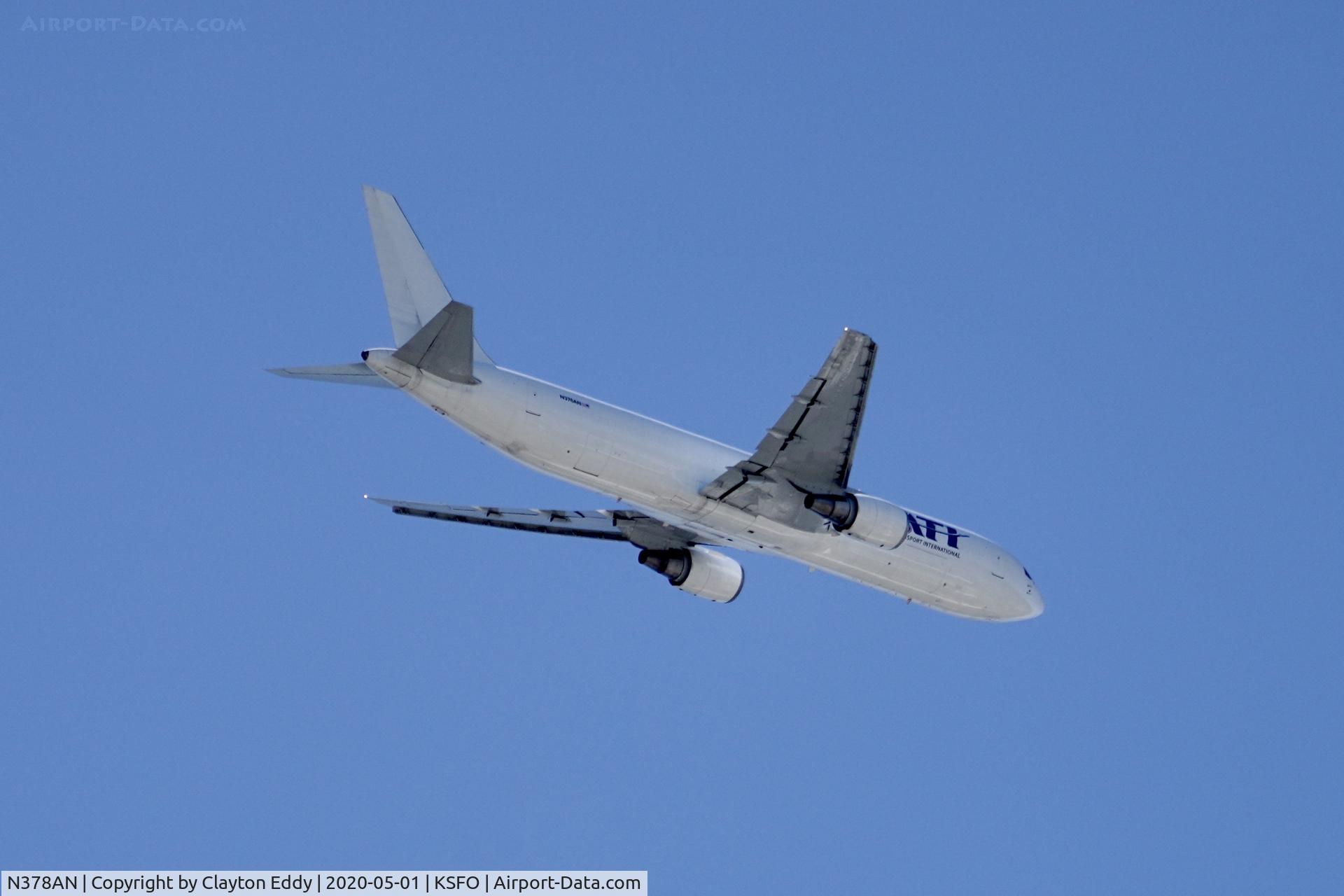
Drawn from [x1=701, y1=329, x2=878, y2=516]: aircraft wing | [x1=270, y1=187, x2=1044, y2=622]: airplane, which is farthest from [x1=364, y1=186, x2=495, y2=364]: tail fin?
[x1=701, y1=329, x2=878, y2=516]: aircraft wing

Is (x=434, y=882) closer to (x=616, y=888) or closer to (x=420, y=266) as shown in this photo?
(x=616, y=888)

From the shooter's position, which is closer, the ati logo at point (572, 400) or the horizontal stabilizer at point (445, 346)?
the horizontal stabilizer at point (445, 346)

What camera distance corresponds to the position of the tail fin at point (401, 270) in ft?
90.8

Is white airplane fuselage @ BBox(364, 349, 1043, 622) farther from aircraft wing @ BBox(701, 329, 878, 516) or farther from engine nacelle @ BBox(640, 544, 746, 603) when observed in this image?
engine nacelle @ BBox(640, 544, 746, 603)

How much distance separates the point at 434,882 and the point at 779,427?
1030 centimetres

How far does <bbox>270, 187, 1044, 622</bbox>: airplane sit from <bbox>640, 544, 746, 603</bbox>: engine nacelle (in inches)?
113

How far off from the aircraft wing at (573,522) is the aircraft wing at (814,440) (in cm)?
564

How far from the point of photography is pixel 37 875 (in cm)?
2400

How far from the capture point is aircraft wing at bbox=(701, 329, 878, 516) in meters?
27.1

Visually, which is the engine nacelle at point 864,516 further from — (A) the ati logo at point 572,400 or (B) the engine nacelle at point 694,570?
(B) the engine nacelle at point 694,570

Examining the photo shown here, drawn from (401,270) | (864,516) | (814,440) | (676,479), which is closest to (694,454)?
(676,479)

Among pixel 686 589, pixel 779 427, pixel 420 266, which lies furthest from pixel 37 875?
→ pixel 686 589

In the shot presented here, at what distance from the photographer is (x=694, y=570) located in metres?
37.1

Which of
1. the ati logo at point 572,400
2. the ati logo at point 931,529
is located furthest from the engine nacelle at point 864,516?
the ati logo at point 572,400
